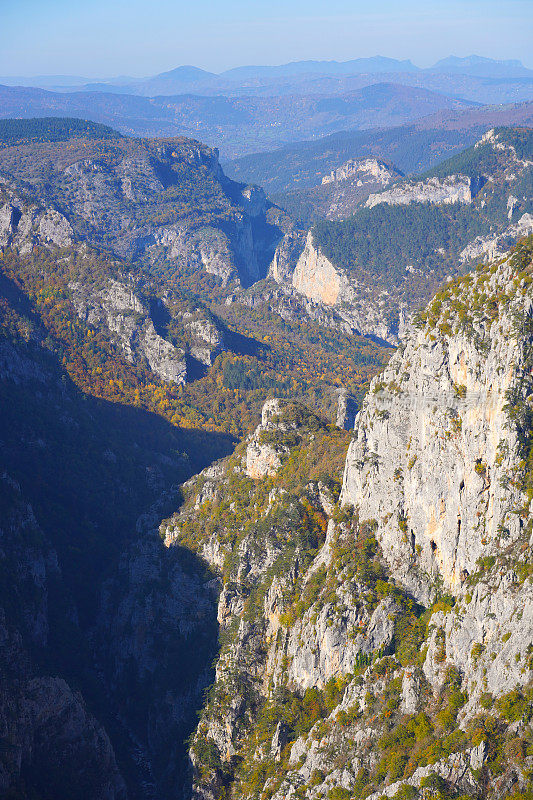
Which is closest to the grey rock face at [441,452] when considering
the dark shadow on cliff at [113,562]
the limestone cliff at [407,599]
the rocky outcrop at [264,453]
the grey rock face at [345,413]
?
the limestone cliff at [407,599]

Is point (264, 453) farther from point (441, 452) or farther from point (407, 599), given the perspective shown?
point (441, 452)

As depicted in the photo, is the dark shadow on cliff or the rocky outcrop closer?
the dark shadow on cliff

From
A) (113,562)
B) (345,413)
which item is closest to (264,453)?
(113,562)

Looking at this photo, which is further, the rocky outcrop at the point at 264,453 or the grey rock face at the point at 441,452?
the rocky outcrop at the point at 264,453

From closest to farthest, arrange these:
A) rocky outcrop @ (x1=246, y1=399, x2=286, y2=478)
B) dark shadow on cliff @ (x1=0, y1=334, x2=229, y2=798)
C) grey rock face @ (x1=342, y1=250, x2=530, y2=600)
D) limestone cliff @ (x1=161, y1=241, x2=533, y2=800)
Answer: limestone cliff @ (x1=161, y1=241, x2=533, y2=800) < grey rock face @ (x1=342, y1=250, x2=530, y2=600) < dark shadow on cliff @ (x1=0, y1=334, x2=229, y2=798) < rocky outcrop @ (x1=246, y1=399, x2=286, y2=478)

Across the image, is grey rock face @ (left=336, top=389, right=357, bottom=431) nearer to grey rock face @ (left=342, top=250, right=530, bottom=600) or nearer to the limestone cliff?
the limestone cliff

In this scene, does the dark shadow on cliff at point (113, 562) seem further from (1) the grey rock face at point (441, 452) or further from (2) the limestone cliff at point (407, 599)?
(1) the grey rock face at point (441, 452)

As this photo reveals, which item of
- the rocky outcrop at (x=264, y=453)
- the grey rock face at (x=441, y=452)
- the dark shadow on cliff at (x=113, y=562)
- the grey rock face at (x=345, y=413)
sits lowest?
the dark shadow on cliff at (x=113, y=562)

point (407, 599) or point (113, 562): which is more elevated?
point (407, 599)

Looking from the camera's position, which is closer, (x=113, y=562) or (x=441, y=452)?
(x=441, y=452)

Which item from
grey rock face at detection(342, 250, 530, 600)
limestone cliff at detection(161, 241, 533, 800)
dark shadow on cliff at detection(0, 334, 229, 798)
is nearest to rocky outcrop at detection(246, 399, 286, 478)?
limestone cliff at detection(161, 241, 533, 800)

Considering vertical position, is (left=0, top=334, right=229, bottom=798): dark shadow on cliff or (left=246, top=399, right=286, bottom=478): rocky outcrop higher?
(left=246, top=399, right=286, bottom=478): rocky outcrop
